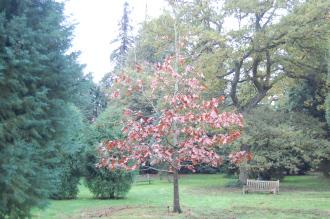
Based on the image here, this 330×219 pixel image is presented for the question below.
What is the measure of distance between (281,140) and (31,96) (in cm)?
2127

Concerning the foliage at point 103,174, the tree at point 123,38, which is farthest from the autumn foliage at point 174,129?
the tree at point 123,38

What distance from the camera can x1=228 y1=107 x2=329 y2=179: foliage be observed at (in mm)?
24531

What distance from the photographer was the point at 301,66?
26234mm

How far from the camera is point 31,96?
5.27 meters

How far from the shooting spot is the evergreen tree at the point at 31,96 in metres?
5.09

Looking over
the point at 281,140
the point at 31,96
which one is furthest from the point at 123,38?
the point at 31,96

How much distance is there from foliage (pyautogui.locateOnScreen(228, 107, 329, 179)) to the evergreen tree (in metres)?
19.4

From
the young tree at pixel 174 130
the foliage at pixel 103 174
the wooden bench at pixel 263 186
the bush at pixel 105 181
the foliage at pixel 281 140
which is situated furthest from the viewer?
the foliage at pixel 281 140

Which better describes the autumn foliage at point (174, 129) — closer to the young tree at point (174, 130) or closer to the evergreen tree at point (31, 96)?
the young tree at point (174, 130)

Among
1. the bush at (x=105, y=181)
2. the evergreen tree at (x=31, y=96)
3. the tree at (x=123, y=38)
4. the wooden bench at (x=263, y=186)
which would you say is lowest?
the wooden bench at (x=263, y=186)

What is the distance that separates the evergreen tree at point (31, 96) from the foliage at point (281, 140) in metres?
19.4

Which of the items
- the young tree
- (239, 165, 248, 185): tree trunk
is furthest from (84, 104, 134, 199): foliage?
(239, 165, 248, 185): tree trunk

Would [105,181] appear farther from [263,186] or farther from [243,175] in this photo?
[243,175]

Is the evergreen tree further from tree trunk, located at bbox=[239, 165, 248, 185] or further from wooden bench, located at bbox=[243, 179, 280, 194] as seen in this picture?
tree trunk, located at bbox=[239, 165, 248, 185]
